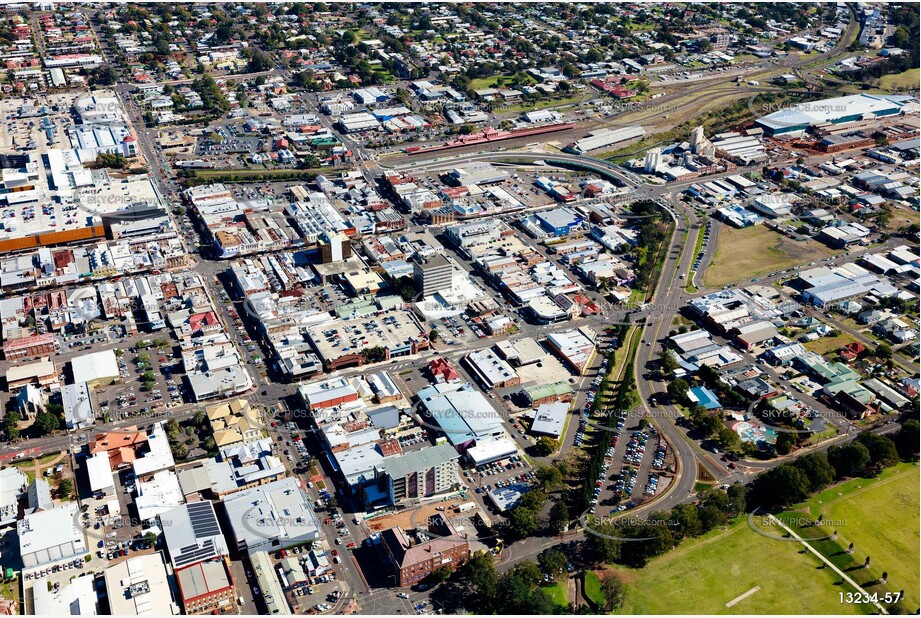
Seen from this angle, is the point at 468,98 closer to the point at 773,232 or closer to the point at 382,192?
the point at 382,192

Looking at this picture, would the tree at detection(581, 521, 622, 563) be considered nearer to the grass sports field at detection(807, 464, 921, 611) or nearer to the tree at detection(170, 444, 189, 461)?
the grass sports field at detection(807, 464, 921, 611)

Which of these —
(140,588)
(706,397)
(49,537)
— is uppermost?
(49,537)

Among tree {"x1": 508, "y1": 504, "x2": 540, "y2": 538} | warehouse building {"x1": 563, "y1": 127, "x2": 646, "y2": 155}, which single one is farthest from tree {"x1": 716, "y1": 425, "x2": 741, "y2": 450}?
warehouse building {"x1": 563, "y1": 127, "x2": 646, "y2": 155}

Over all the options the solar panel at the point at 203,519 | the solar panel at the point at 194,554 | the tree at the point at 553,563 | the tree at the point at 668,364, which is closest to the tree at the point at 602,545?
the tree at the point at 553,563

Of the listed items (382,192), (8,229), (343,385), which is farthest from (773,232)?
(8,229)

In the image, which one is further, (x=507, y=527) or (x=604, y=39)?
(x=604, y=39)

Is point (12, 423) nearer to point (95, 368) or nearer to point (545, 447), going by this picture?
point (95, 368)

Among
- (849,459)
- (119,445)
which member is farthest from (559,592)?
(119,445)
